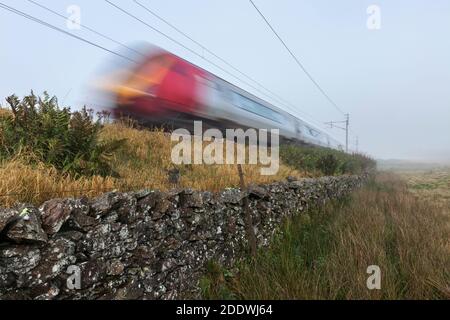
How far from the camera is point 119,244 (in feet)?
9.89

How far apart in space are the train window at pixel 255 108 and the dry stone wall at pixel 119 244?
8044 mm

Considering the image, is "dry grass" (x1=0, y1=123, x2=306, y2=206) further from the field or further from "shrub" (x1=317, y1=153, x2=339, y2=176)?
the field

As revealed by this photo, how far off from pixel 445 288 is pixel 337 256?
4.30 ft

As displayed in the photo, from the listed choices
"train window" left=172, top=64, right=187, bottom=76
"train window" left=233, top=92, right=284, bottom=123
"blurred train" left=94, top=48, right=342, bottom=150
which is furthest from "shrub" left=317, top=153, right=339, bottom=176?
"train window" left=172, top=64, right=187, bottom=76

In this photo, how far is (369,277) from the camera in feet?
13.6

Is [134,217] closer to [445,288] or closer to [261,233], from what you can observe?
[261,233]

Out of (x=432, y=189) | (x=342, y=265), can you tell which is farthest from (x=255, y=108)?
(x=432, y=189)

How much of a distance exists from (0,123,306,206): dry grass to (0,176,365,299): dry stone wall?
0.60 meters

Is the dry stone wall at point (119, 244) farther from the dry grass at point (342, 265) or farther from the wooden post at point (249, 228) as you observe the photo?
the dry grass at point (342, 265)

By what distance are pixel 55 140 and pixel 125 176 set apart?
3.39 feet

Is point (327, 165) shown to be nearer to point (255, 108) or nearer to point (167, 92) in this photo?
point (255, 108)

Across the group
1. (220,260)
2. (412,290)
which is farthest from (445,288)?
(220,260)

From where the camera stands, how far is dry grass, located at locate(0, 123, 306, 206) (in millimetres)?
3270
